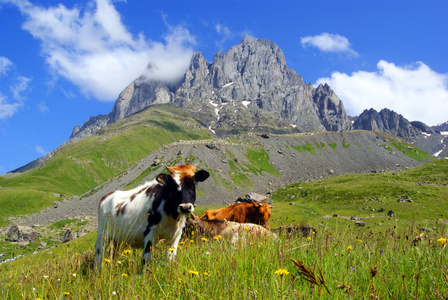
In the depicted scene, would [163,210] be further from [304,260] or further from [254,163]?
[254,163]

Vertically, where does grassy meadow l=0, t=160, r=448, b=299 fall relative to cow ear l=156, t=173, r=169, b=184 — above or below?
below

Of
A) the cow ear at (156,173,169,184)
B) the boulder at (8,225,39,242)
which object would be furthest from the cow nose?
the boulder at (8,225,39,242)

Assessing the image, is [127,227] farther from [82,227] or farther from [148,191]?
[82,227]

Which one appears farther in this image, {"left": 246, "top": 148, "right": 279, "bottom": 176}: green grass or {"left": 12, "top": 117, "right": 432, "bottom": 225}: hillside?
{"left": 246, "top": 148, "right": 279, "bottom": 176}: green grass

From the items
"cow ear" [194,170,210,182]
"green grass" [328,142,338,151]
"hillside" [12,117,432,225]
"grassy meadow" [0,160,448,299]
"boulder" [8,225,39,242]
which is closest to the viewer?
"grassy meadow" [0,160,448,299]

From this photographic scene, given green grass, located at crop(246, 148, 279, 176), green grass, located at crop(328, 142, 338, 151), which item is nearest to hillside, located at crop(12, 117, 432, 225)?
green grass, located at crop(246, 148, 279, 176)

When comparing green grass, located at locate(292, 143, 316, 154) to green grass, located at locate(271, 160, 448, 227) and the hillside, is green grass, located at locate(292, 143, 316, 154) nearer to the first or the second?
the hillside

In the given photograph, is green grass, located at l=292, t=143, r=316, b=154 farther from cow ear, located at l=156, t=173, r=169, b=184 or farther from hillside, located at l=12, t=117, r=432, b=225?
cow ear, located at l=156, t=173, r=169, b=184

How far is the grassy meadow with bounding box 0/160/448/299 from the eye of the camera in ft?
12.3

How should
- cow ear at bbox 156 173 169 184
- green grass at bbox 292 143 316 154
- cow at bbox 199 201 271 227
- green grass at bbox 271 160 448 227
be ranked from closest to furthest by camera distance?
cow ear at bbox 156 173 169 184 → cow at bbox 199 201 271 227 → green grass at bbox 271 160 448 227 → green grass at bbox 292 143 316 154

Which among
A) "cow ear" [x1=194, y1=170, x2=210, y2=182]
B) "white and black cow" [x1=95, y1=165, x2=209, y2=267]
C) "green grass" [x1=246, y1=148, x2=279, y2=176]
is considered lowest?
"white and black cow" [x1=95, y1=165, x2=209, y2=267]

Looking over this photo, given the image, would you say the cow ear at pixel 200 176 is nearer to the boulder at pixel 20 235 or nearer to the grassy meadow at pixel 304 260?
the grassy meadow at pixel 304 260

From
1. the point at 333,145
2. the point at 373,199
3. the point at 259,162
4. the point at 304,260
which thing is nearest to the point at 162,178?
the point at 304,260

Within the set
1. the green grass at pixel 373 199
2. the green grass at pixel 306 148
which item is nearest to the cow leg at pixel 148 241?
the green grass at pixel 373 199
